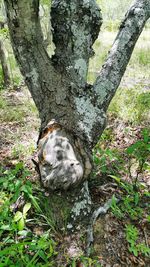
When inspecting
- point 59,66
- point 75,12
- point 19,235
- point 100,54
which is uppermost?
point 75,12

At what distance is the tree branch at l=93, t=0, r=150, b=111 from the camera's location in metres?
2.45

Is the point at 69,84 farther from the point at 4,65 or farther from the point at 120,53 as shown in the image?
the point at 4,65

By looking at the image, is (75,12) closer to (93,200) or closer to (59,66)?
(59,66)

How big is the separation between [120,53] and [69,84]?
23.2 inches

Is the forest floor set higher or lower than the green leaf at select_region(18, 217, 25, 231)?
lower

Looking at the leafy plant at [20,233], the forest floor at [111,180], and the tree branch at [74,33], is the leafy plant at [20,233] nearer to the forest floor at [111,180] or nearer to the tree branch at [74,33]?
the forest floor at [111,180]

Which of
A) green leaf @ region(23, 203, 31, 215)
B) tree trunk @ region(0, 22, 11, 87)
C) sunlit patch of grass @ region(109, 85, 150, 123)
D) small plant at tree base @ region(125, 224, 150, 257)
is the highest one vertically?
tree trunk @ region(0, 22, 11, 87)

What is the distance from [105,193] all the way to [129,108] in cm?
209

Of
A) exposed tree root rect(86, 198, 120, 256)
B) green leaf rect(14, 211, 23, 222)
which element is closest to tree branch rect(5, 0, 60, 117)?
green leaf rect(14, 211, 23, 222)

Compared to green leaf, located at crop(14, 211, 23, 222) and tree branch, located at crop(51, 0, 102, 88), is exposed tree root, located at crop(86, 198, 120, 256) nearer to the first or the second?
green leaf, located at crop(14, 211, 23, 222)

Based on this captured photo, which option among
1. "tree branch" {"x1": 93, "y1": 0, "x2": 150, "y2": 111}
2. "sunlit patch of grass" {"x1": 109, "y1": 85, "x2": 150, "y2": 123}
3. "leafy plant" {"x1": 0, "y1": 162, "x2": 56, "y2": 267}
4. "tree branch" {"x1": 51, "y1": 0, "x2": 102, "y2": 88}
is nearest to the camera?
"leafy plant" {"x1": 0, "y1": 162, "x2": 56, "y2": 267}

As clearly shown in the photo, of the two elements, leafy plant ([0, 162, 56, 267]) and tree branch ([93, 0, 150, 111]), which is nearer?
leafy plant ([0, 162, 56, 267])

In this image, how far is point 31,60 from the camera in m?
2.22

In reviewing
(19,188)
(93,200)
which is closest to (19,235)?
(19,188)
